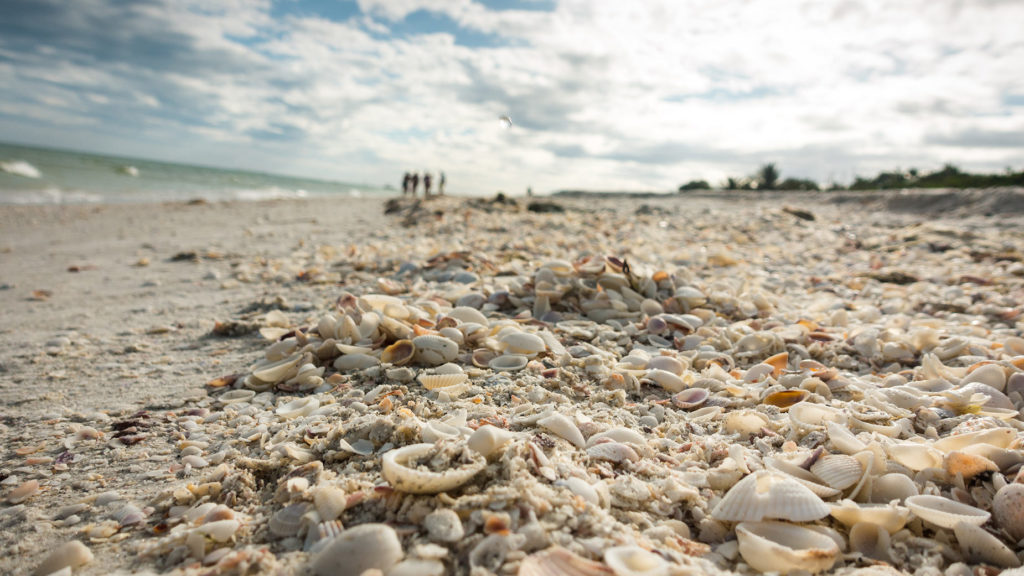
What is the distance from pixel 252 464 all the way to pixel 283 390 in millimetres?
823

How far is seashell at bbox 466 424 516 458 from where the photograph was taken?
1512mm

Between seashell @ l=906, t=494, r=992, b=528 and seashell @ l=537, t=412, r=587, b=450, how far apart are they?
2.99 ft

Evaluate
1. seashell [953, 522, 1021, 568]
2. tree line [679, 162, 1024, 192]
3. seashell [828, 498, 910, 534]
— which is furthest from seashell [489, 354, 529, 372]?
tree line [679, 162, 1024, 192]

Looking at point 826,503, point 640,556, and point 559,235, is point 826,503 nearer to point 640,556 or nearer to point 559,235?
point 640,556

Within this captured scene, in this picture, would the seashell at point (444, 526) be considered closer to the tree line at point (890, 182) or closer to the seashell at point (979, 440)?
the seashell at point (979, 440)

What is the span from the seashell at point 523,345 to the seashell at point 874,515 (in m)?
1.43

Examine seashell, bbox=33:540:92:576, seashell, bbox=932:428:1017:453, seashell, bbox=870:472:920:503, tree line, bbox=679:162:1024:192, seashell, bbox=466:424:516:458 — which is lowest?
seashell, bbox=33:540:92:576

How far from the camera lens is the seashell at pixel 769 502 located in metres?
1.37

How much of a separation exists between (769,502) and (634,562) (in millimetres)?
463

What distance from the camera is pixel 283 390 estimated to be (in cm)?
249

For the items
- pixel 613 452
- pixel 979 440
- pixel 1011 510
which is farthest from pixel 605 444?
pixel 979 440

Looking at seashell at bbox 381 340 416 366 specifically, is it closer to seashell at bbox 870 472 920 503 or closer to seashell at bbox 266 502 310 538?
seashell at bbox 266 502 310 538

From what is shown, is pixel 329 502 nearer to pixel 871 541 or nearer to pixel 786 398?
pixel 871 541

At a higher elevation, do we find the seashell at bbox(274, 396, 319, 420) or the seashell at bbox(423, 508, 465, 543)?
the seashell at bbox(423, 508, 465, 543)
